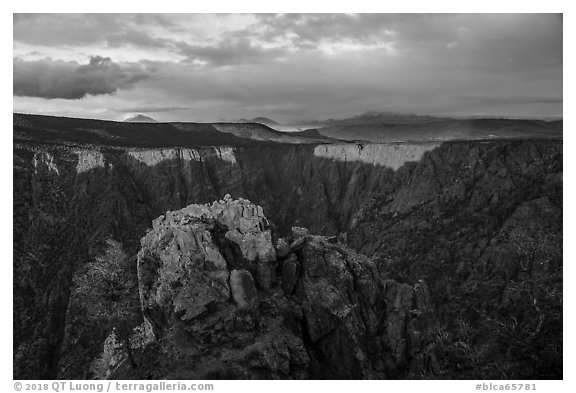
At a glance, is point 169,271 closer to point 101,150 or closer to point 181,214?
point 181,214

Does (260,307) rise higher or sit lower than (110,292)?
higher

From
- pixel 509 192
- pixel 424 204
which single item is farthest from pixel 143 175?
pixel 509 192

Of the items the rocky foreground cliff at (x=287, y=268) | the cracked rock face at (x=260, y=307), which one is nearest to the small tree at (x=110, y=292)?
the rocky foreground cliff at (x=287, y=268)

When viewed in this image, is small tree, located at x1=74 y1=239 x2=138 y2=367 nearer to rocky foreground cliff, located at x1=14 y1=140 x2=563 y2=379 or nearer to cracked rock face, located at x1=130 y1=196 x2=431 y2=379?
rocky foreground cliff, located at x1=14 y1=140 x2=563 y2=379

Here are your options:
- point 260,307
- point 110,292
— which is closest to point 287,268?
point 260,307

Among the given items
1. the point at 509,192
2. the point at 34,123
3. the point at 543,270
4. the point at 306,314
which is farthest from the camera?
the point at 509,192

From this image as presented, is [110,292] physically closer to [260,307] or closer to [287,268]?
[260,307]
